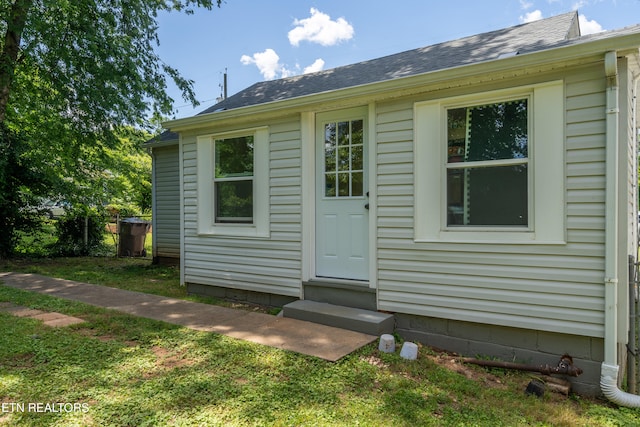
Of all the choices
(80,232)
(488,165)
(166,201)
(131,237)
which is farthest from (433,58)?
(80,232)

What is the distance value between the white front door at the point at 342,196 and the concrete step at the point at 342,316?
0.41 m

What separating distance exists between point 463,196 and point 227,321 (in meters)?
2.83

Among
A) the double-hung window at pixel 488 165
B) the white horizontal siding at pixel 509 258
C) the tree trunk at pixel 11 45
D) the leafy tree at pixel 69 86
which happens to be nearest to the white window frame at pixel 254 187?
the white horizontal siding at pixel 509 258

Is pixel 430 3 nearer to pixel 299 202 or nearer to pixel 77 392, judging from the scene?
pixel 299 202

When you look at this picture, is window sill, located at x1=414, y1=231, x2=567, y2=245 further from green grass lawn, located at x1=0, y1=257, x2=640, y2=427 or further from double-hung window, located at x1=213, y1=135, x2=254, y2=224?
double-hung window, located at x1=213, y1=135, x2=254, y2=224

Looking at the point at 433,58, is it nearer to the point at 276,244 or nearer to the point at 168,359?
the point at 276,244

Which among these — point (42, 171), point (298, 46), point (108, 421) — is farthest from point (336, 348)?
point (298, 46)

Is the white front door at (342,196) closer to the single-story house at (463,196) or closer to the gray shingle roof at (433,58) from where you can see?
the single-story house at (463,196)

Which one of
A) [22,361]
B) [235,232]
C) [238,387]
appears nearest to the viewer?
[238,387]

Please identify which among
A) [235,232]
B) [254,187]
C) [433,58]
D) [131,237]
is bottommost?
[131,237]

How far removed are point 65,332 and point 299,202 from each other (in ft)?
9.09

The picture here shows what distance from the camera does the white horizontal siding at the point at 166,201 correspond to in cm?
883

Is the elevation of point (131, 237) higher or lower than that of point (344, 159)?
lower

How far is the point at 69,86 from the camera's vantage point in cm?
807
